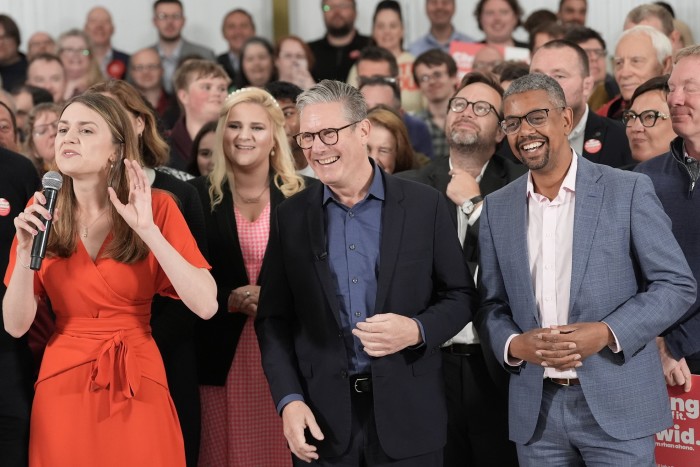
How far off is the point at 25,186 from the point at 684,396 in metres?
2.61

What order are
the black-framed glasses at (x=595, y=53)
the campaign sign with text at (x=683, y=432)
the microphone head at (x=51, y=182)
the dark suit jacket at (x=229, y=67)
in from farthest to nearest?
the dark suit jacket at (x=229, y=67), the black-framed glasses at (x=595, y=53), the campaign sign with text at (x=683, y=432), the microphone head at (x=51, y=182)

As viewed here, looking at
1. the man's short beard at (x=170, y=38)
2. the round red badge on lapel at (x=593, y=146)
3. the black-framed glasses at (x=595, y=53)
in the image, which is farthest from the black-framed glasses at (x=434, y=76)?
the man's short beard at (x=170, y=38)

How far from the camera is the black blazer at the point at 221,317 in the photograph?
4.57 metres

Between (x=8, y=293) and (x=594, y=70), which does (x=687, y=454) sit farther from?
(x=594, y=70)

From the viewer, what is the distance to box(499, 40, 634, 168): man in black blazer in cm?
Answer: 518

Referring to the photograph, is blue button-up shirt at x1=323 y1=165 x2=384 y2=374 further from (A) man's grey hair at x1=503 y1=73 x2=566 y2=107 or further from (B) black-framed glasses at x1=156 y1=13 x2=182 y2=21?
(B) black-framed glasses at x1=156 y1=13 x2=182 y2=21

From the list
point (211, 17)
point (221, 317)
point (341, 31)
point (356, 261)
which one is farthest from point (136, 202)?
point (211, 17)

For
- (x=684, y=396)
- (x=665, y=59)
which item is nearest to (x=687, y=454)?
(x=684, y=396)

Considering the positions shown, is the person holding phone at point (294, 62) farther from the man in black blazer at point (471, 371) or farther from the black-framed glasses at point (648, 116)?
the black-framed glasses at point (648, 116)

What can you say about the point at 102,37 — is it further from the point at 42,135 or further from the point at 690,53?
the point at 690,53

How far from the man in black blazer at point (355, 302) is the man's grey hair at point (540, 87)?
464mm

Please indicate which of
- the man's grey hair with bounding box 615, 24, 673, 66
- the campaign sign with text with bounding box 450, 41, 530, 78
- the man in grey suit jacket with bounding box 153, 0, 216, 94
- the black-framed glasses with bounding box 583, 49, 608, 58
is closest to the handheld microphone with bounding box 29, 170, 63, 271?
the man's grey hair with bounding box 615, 24, 673, 66

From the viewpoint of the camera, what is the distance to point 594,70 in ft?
22.2

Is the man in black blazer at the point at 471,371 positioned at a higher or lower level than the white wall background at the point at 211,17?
lower
